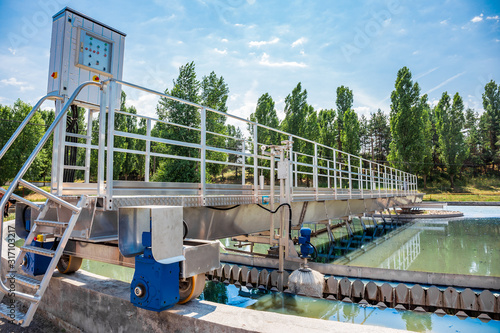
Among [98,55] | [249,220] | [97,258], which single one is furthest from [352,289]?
[98,55]

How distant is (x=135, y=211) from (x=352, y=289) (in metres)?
5.17

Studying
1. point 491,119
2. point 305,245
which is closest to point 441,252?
point 305,245

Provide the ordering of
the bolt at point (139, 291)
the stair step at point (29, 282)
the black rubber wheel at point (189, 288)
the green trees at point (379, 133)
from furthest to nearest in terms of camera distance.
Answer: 1. the green trees at point (379, 133)
2. the black rubber wheel at point (189, 288)
3. the bolt at point (139, 291)
4. the stair step at point (29, 282)

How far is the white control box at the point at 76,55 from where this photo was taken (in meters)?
4.22

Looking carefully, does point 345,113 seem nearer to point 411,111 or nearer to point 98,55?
point 411,111

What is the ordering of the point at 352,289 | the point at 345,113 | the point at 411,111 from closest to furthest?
the point at 352,289 < the point at 411,111 < the point at 345,113

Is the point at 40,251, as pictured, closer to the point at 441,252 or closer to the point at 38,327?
the point at 38,327

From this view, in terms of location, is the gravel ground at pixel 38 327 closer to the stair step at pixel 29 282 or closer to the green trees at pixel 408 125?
the stair step at pixel 29 282

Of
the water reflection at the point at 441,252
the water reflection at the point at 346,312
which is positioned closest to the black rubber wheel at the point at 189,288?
the water reflection at the point at 346,312

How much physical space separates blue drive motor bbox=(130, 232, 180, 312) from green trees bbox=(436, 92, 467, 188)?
52469 millimetres

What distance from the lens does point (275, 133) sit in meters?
38.3

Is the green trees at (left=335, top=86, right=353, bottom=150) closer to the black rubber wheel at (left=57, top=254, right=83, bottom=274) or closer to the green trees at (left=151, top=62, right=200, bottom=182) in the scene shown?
the green trees at (left=151, top=62, right=200, bottom=182)

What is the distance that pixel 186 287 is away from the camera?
3180 millimetres

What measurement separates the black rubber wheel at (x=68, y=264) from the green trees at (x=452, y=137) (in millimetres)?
52232
